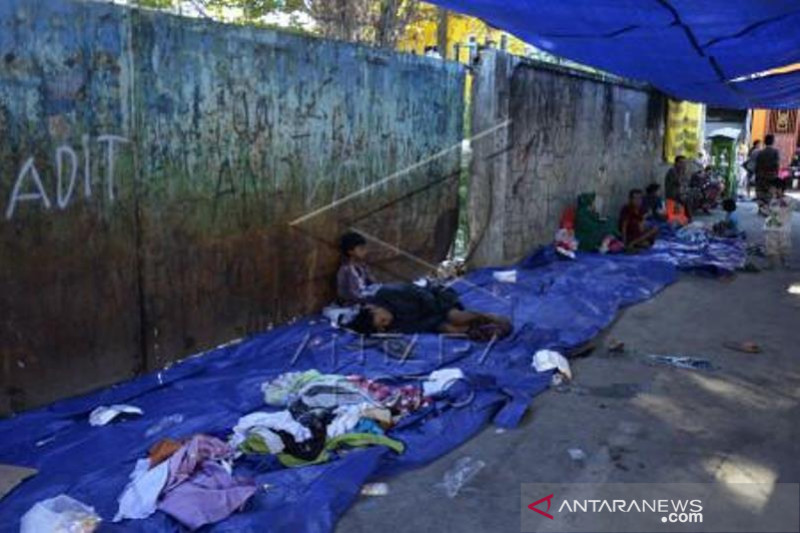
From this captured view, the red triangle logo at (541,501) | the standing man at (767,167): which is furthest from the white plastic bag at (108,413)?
the standing man at (767,167)

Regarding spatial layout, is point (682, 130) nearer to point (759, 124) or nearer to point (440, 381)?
point (759, 124)

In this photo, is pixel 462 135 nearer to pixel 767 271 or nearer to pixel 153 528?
pixel 767 271

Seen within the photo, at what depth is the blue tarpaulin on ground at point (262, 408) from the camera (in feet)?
10.8

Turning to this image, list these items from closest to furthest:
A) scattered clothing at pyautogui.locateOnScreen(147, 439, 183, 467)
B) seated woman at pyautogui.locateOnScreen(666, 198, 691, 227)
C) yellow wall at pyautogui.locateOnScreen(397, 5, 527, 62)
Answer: scattered clothing at pyautogui.locateOnScreen(147, 439, 183, 467), seated woman at pyautogui.locateOnScreen(666, 198, 691, 227), yellow wall at pyautogui.locateOnScreen(397, 5, 527, 62)

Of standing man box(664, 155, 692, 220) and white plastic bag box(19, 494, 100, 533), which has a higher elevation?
standing man box(664, 155, 692, 220)

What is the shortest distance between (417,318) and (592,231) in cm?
535

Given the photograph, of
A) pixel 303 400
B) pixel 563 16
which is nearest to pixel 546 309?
pixel 563 16

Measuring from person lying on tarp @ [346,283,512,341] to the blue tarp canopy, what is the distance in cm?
232

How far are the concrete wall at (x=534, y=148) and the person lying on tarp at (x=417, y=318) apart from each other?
8.96 feet

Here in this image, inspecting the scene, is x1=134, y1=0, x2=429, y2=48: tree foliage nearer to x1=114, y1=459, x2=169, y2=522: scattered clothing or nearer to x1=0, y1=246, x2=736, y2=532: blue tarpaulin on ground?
x1=0, y1=246, x2=736, y2=532: blue tarpaulin on ground

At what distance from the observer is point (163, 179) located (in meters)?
4.91

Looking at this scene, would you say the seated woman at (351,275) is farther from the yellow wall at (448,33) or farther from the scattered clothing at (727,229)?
the scattered clothing at (727,229)

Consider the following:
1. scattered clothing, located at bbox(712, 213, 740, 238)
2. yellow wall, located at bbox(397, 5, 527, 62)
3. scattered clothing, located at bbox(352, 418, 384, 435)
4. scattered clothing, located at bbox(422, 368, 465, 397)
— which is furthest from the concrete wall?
scattered clothing, located at bbox(352, 418, 384, 435)

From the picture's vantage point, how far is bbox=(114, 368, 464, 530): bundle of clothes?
3182mm
